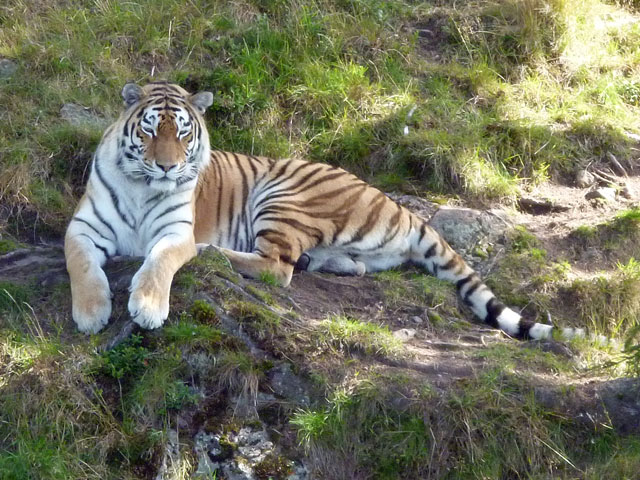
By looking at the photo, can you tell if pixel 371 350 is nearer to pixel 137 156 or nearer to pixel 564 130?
pixel 137 156

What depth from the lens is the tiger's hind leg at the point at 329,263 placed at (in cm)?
635

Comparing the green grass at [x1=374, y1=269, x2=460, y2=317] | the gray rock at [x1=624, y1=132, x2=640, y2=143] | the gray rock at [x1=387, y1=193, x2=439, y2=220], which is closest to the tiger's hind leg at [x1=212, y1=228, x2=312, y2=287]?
the green grass at [x1=374, y1=269, x2=460, y2=317]

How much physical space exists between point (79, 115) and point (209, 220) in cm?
163

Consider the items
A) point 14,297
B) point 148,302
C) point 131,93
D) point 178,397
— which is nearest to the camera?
point 178,397

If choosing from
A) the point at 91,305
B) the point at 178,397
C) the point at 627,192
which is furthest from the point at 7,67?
the point at 627,192

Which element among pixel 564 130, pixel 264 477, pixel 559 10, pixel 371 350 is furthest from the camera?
pixel 559 10

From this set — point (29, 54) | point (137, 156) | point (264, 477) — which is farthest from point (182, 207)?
point (29, 54)

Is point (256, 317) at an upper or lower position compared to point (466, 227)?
upper

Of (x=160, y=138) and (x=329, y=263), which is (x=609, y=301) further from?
(x=160, y=138)

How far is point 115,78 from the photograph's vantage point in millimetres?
7605

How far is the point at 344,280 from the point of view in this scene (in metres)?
6.21

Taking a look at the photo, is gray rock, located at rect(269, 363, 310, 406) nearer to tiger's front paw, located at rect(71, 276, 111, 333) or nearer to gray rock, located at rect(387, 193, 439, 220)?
tiger's front paw, located at rect(71, 276, 111, 333)

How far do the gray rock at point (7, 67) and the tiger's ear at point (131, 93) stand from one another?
7.13 ft

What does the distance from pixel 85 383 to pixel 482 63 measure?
512cm
